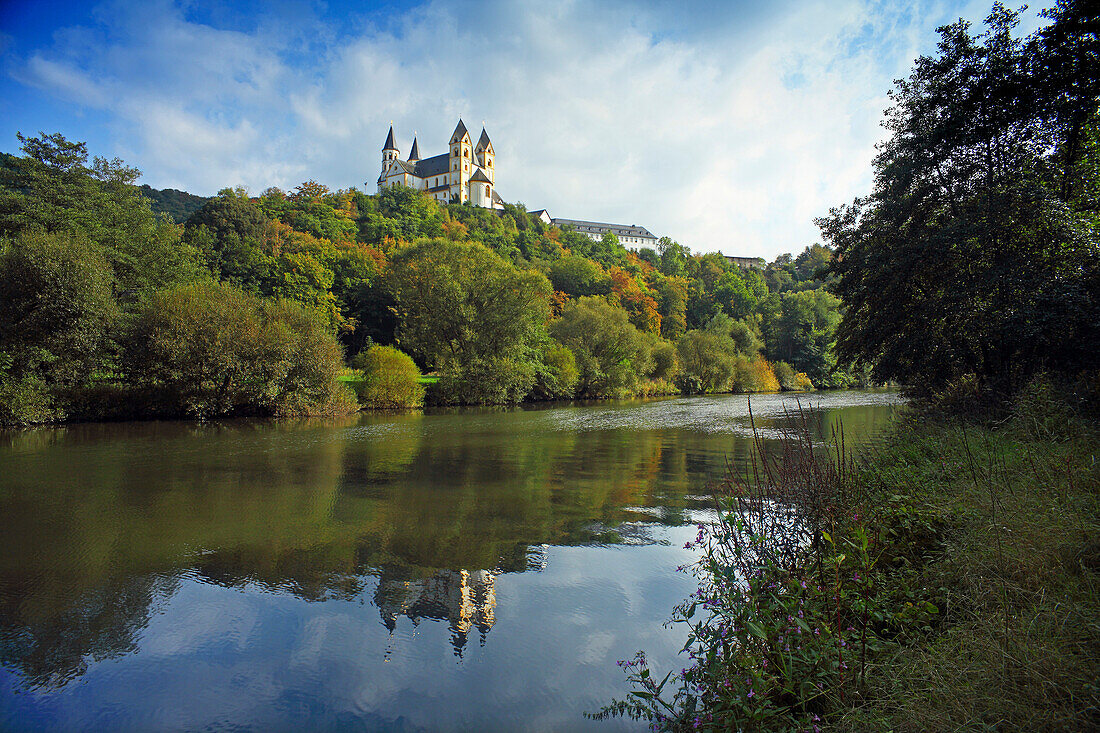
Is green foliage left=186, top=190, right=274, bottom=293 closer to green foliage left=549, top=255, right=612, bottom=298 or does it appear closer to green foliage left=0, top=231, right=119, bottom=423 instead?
green foliage left=0, top=231, right=119, bottom=423

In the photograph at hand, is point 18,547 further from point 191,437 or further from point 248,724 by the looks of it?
point 191,437

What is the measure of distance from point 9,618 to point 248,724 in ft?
11.4

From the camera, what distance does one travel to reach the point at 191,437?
66.0 feet

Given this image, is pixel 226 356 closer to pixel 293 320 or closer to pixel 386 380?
pixel 293 320

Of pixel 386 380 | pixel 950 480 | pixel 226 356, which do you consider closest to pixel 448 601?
pixel 950 480

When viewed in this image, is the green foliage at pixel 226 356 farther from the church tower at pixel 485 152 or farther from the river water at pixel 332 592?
the church tower at pixel 485 152

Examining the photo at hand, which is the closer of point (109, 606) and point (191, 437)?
point (109, 606)

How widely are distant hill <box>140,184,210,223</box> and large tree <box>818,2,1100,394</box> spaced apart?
100593 millimetres

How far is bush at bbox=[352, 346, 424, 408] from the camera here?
112 feet

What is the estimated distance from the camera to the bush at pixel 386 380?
1345 inches

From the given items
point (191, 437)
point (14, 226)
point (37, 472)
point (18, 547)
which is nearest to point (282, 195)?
point (14, 226)

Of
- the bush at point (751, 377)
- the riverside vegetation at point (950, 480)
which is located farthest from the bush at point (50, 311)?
the bush at point (751, 377)

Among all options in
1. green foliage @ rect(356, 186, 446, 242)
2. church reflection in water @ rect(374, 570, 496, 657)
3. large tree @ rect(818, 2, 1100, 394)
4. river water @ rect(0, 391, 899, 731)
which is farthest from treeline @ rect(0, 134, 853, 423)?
church reflection in water @ rect(374, 570, 496, 657)

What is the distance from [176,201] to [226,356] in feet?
301
